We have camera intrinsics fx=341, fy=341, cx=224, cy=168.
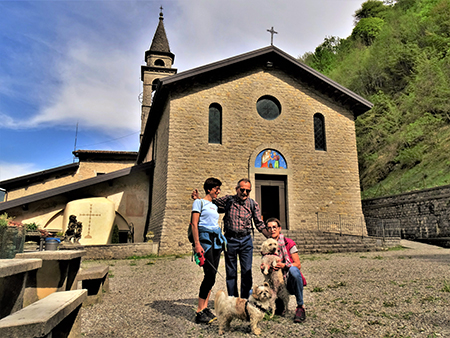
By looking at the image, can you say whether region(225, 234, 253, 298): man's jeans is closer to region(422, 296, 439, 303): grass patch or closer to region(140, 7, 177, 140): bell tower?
region(422, 296, 439, 303): grass patch

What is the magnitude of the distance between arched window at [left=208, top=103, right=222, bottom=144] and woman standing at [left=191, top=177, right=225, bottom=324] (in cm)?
1105

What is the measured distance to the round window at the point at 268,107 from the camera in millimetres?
16016

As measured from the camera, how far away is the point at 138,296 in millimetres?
5656

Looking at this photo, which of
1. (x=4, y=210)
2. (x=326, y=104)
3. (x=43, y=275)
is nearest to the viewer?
(x=43, y=275)

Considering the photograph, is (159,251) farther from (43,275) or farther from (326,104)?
(326,104)

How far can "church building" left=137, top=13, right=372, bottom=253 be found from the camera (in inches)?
564

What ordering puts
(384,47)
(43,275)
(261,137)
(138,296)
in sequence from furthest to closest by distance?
(384,47), (261,137), (138,296), (43,275)

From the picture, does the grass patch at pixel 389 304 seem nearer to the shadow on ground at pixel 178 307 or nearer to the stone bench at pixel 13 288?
the shadow on ground at pixel 178 307

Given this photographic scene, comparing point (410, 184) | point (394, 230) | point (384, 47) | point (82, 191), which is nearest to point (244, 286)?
point (82, 191)

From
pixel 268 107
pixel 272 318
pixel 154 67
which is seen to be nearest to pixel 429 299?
pixel 272 318

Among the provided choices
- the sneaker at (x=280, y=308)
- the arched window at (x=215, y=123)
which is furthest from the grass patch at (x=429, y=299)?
the arched window at (x=215, y=123)

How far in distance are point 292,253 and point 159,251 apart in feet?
31.8

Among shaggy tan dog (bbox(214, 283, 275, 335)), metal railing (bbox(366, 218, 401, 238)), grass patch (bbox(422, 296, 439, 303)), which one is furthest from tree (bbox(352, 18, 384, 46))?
shaggy tan dog (bbox(214, 283, 275, 335))

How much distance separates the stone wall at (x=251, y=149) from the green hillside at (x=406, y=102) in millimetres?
5734
